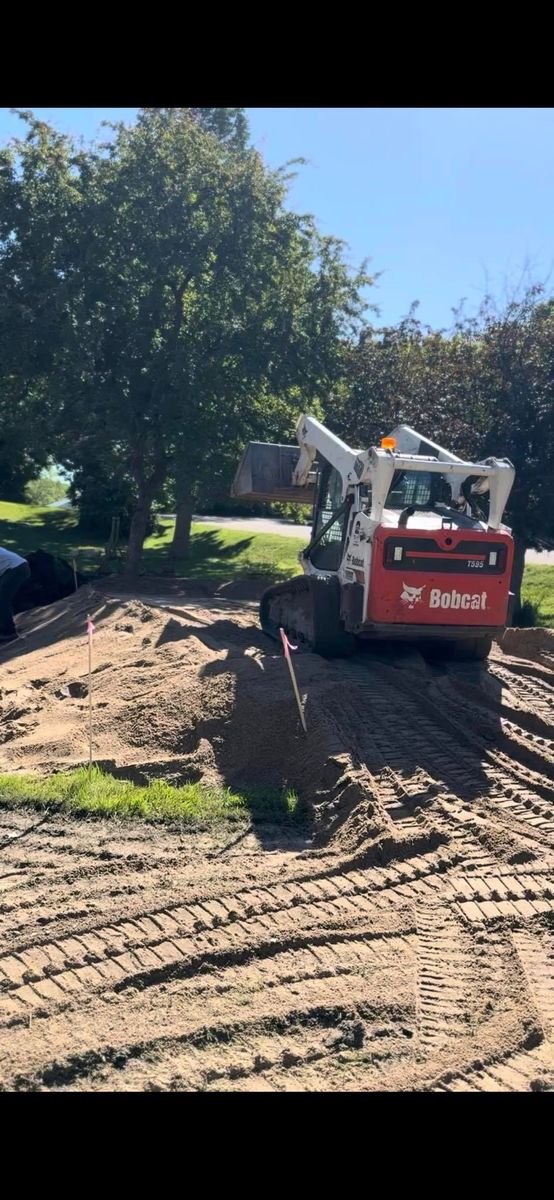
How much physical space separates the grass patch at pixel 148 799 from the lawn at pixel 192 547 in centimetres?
1335

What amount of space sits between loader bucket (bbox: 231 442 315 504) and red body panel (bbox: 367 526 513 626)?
405 centimetres

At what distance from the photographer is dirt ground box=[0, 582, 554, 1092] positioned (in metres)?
4.69

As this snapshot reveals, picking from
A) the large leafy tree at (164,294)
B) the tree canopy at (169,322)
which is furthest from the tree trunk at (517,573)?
the large leafy tree at (164,294)

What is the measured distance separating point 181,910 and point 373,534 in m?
5.31

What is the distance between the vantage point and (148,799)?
8070 millimetres

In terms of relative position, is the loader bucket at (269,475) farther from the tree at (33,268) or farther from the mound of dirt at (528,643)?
the tree at (33,268)

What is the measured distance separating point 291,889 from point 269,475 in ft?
29.0

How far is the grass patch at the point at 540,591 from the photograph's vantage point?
18061 mm

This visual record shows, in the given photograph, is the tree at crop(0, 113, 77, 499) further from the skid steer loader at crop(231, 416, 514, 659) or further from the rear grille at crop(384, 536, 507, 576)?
the rear grille at crop(384, 536, 507, 576)

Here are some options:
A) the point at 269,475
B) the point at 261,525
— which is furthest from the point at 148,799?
the point at 261,525

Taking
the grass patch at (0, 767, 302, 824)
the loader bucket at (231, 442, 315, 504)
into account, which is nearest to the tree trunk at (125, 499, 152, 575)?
the loader bucket at (231, 442, 315, 504)

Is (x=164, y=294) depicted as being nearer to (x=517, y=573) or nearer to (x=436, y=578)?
(x=517, y=573)
